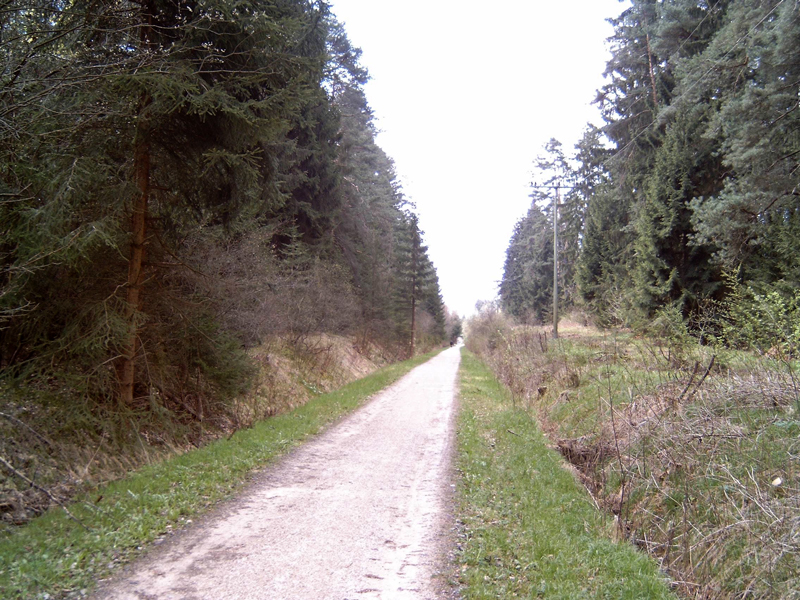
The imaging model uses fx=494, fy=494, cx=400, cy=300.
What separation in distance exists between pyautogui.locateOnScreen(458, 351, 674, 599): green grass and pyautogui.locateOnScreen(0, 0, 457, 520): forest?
4.40 meters

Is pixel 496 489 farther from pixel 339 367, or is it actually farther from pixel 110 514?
pixel 339 367

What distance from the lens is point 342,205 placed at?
23.5m

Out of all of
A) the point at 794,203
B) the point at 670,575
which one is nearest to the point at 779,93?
the point at 794,203

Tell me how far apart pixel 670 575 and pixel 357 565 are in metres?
2.84

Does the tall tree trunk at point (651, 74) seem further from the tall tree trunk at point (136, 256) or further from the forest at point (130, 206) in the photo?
the tall tree trunk at point (136, 256)

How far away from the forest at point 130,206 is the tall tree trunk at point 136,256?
0.02 meters

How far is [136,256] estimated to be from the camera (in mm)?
7363

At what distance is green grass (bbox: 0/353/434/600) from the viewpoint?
3.66 metres

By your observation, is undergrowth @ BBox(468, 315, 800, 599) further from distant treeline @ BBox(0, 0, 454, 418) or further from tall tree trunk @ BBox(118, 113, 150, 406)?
tall tree trunk @ BBox(118, 113, 150, 406)

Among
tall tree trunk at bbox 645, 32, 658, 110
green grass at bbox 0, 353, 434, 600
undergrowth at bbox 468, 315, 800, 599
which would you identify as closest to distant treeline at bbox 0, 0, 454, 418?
green grass at bbox 0, 353, 434, 600

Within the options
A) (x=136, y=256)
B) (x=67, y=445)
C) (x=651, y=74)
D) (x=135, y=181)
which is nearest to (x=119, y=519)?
(x=67, y=445)

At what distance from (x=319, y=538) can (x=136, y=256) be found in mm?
5072

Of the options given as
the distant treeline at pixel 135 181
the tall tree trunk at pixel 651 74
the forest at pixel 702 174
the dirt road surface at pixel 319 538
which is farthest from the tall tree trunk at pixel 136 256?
the tall tree trunk at pixel 651 74

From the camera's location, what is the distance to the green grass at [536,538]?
12.9 ft
